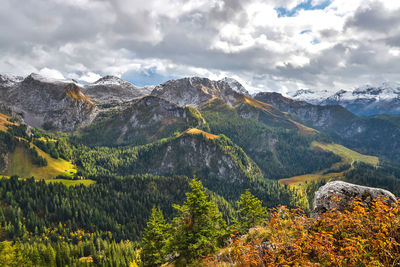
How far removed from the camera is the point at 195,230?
2567cm

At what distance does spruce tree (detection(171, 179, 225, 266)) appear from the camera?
24.0 m

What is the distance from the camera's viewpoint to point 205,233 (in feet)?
83.8

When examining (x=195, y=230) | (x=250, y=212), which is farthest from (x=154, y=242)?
(x=250, y=212)

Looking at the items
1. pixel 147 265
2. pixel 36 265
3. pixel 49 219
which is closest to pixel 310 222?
pixel 147 265

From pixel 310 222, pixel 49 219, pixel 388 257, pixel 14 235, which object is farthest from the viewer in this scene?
pixel 49 219

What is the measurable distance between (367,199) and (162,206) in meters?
203

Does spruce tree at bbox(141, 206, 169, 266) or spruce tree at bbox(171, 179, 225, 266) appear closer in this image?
spruce tree at bbox(171, 179, 225, 266)

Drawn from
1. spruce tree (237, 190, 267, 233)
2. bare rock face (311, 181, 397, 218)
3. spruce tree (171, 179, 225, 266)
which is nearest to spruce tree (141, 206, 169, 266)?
spruce tree (171, 179, 225, 266)

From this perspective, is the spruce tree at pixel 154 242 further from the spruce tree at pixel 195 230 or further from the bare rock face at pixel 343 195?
the bare rock face at pixel 343 195

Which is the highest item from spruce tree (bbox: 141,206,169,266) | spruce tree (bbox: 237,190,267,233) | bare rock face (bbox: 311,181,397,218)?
bare rock face (bbox: 311,181,397,218)

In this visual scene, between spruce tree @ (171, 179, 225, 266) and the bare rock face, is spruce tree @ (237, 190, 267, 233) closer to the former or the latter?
spruce tree @ (171, 179, 225, 266)

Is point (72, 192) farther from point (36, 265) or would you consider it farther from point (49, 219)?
point (36, 265)

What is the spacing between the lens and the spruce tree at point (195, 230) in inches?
947

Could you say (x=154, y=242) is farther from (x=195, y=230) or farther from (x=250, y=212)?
(x=250, y=212)
